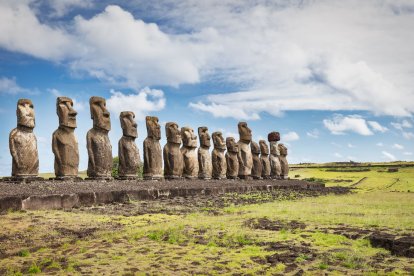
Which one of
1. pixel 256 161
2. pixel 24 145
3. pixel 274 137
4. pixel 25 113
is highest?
pixel 274 137

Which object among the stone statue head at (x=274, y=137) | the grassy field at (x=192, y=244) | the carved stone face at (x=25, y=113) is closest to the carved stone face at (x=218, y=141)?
the stone statue head at (x=274, y=137)

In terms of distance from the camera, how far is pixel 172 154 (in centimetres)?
1739

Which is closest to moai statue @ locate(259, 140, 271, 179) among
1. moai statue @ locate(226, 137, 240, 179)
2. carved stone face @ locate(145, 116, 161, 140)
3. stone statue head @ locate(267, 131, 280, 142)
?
stone statue head @ locate(267, 131, 280, 142)

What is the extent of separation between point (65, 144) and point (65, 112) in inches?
37.6

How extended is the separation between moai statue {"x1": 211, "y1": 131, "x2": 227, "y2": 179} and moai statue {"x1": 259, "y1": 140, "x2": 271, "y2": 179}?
515 centimetres

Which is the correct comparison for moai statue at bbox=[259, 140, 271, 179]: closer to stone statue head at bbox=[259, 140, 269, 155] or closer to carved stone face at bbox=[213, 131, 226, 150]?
stone statue head at bbox=[259, 140, 269, 155]

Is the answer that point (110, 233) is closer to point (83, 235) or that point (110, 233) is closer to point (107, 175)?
point (83, 235)

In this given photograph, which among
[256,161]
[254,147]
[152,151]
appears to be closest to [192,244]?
[152,151]

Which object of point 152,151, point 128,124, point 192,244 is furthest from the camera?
point 152,151

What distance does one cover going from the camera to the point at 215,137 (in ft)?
70.9

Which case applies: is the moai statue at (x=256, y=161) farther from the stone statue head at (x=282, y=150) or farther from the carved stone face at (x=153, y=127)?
the carved stone face at (x=153, y=127)

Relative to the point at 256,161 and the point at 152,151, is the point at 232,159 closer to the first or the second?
the point at 256,161

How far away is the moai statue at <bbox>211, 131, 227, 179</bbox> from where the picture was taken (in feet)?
69.8

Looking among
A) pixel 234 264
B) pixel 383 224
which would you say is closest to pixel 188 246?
pixel 234 264
